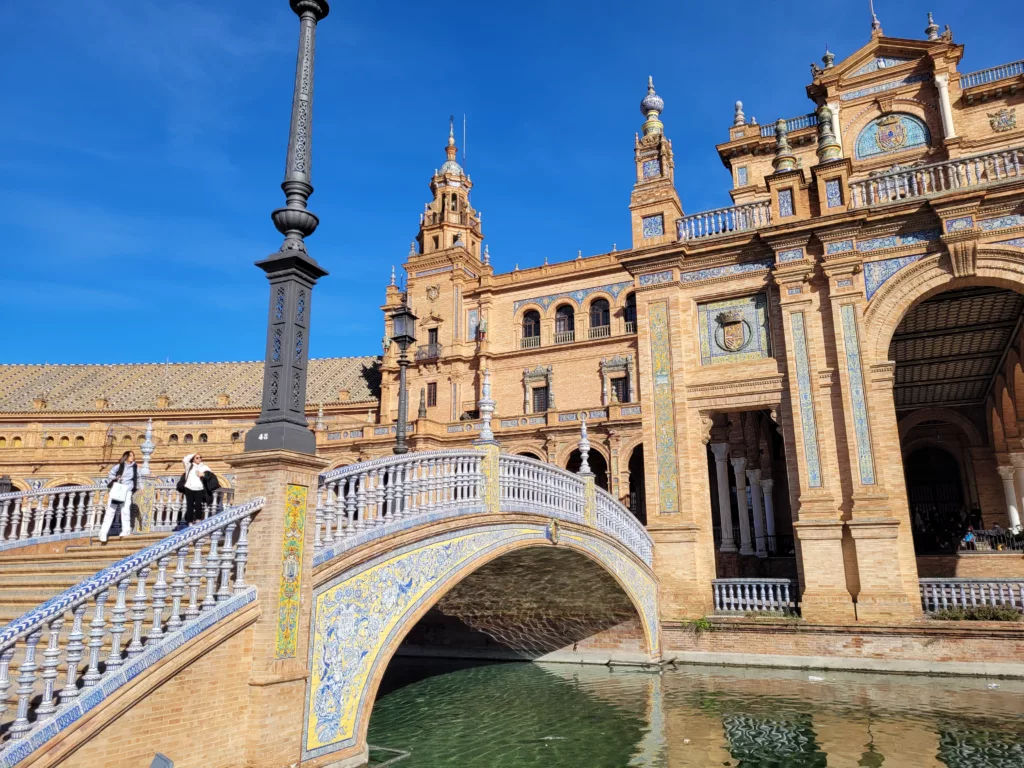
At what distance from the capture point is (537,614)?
50.4ft

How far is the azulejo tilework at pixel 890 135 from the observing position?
2108 cm

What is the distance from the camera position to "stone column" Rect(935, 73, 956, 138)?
66.6ft

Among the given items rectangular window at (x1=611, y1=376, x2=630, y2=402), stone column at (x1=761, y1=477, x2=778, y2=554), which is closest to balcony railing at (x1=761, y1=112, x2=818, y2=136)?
stone column at (x1=761, y1=477, x2=778, y2=554)

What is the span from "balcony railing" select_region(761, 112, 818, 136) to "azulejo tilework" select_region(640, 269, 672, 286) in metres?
8.42

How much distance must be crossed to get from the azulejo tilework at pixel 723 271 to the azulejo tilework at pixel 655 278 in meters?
0.31

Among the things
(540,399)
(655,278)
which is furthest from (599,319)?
(655,278)

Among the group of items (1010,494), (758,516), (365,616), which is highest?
(1010,494)

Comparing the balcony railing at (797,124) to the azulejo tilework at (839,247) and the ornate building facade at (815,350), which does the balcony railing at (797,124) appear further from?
the azulejo tilework at (839,247)

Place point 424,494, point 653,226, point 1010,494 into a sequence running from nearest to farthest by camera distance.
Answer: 1. point 424,494
2. point 653,226
3. point 1010,494

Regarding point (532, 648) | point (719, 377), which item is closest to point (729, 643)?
point (532, 648)

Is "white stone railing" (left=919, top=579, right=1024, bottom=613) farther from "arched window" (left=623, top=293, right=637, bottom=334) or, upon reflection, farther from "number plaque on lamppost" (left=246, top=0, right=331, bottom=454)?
"arched window" (left=623, top=293, right=637, bottom=334)

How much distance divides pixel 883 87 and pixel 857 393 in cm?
1174

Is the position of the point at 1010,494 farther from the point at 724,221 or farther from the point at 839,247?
the point at 724,221

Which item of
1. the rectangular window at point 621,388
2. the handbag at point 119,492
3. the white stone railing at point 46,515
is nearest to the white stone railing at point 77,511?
the white stone railing at point 46,515
